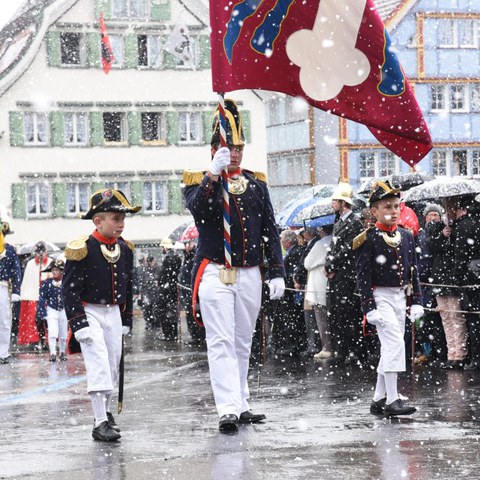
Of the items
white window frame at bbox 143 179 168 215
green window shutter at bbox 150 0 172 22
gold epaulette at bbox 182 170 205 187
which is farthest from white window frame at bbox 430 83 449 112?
gold epaulette at bbox 182 170 205 187

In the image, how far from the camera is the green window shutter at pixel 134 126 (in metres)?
51.8

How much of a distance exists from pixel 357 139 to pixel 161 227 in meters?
8.70

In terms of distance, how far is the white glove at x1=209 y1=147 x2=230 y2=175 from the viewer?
9281 millimetres

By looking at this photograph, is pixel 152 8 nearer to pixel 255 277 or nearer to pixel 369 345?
pixel 369 345

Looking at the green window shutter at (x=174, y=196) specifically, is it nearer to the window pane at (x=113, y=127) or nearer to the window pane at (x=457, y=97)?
the window pane at (x=113, y=127)

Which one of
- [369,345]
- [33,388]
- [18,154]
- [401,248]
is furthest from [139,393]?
[18,154]

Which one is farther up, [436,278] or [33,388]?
[436,278]

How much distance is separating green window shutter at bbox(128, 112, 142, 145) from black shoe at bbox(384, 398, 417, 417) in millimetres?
42338

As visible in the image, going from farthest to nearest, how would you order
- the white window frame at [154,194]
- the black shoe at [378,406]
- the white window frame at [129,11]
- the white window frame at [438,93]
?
the white window frame at [438,93]
the white window frame at [154,194]
the white window frame at [129,11]
the black shoe at [378,406]

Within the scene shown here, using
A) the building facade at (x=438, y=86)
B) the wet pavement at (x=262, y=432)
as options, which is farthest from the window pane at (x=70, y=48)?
the wet pavement at (x=262, y=432)

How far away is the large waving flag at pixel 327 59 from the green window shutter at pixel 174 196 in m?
42.7

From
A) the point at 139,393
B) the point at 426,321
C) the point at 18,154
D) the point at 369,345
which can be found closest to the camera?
the point at 139,393

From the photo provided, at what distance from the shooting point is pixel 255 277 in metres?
9.78

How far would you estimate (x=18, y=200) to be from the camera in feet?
167
